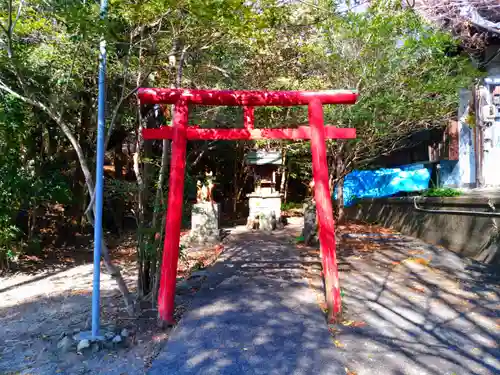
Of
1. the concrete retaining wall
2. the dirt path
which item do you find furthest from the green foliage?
the dirt path

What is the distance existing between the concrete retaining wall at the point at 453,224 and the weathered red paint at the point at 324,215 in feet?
12.6

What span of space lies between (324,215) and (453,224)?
16.4 feet

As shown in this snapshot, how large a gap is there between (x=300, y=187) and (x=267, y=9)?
16.6 m

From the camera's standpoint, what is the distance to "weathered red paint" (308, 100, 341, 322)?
4871 millimetres

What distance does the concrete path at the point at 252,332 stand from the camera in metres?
3.64

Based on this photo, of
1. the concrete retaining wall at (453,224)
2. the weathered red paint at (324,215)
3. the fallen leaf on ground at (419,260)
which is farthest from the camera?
the fallen leaf on ground at (419,260)

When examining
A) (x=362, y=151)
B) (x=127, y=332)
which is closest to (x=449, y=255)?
(x=362, y=151)

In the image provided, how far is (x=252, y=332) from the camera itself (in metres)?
4.38

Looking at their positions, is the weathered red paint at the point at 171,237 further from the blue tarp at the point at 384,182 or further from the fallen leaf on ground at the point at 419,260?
the blue tarp at the point at 384,182

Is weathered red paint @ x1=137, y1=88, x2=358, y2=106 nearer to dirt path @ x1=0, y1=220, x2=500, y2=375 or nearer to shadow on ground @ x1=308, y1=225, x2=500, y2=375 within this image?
dirt path @ x1=0, y1=220, x2=500, y2=375

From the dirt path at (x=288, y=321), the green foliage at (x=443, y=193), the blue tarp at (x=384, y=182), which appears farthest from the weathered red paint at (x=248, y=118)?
the blue tarp at (x=384, y=182)

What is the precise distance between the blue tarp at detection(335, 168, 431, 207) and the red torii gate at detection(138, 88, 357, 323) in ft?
29.1

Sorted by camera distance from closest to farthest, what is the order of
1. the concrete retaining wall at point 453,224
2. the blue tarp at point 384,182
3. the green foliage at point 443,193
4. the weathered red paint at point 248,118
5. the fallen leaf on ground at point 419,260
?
the weathered red paint at point 248,118 < the concrete retaining wall at point 453,224 < the fallen leaf on ground at point 419,260 < the green foliage at point 443,193 < the blue tarp at point 384,182

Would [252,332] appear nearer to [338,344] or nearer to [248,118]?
[338,344]
